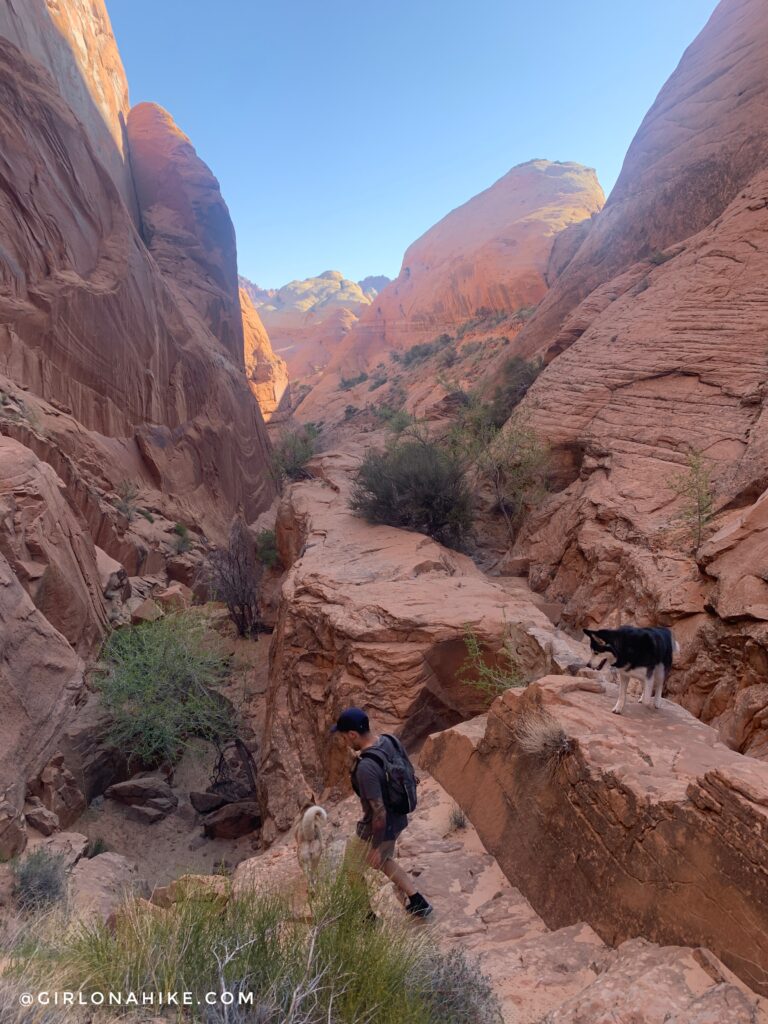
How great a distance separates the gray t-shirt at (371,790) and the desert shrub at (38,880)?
93.7 inches

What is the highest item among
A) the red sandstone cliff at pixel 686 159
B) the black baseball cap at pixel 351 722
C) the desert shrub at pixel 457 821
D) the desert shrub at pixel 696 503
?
the red sandstone cliff at pixel 686 159

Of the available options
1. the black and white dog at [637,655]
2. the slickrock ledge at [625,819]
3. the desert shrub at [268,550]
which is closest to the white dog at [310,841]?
the slickrock ledge at [625,819]

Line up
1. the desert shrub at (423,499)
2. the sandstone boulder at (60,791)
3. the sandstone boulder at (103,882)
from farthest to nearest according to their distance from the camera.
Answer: the desert shrub at (423,499)
the sandstone boulder at (60,791)
the sandstone boulder at (103,882)

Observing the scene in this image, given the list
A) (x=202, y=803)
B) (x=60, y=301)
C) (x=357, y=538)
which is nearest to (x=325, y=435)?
(x=60, y=301)

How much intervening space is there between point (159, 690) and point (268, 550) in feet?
30.5

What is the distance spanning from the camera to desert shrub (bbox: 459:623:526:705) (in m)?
6.25

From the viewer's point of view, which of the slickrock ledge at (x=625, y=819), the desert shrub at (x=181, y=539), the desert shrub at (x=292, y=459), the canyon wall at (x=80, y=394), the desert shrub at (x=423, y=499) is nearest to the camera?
the slickrock ledge at (x=625, y=819)

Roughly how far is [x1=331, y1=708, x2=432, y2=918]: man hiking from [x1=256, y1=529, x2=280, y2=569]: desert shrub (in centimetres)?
1427

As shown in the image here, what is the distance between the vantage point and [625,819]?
3283mm

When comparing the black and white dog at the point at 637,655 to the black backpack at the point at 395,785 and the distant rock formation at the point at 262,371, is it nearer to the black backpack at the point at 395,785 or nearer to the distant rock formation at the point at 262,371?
the black backpack at the point at 395,785

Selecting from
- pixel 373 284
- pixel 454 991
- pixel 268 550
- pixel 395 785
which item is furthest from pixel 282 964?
pixel 373 284

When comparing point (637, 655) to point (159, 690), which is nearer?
point (637, 655)

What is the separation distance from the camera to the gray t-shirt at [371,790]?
138 inches

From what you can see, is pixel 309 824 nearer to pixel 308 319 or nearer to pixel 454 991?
pixel 454 991
